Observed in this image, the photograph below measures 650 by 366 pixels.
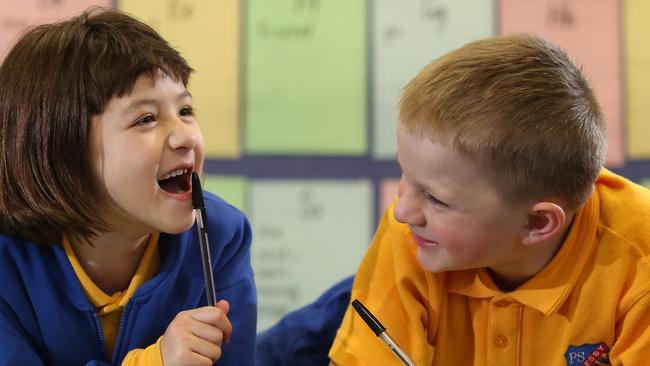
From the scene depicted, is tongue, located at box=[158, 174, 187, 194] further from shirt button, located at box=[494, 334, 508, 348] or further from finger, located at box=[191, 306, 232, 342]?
shirt button, located at box=[494, 334, 508, 348]

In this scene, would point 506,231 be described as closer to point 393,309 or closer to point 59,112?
point 393,309

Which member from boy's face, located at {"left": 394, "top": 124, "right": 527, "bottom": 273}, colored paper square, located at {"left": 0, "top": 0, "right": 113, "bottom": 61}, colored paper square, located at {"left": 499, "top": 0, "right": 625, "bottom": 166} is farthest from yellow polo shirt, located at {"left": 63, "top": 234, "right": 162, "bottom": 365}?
colored paper square, located at {"left": 499, "top": 0, "right": 625, "bottom": 166}

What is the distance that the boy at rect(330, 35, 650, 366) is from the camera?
0.71 meters

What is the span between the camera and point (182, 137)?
79cm

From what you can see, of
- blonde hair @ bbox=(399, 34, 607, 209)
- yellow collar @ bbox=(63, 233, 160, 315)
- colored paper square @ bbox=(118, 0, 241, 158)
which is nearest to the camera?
blonde hair @ bbox=(399, 34, 607, 209)

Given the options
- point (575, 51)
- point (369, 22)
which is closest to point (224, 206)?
point (369, 22)

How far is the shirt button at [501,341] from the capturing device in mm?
782

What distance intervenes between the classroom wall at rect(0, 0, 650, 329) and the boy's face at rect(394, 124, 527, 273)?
481mm

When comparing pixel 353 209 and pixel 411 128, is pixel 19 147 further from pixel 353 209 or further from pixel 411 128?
pixel 353 209

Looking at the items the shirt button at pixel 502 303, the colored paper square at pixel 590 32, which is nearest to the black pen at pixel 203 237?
the shirt button at pixel 502 303

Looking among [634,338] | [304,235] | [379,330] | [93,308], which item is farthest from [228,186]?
[634,338]

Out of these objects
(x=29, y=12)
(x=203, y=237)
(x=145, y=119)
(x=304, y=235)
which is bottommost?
(x=304, y=235)

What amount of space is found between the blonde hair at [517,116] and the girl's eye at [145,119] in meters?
0.23

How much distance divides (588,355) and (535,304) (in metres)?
0.07
